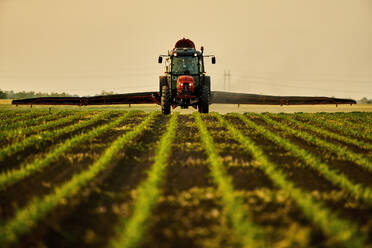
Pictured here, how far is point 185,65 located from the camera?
55.6ft

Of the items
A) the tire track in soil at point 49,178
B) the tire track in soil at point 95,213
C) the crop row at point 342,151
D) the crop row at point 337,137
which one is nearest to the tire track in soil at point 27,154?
the tire track in soil at point 49,178

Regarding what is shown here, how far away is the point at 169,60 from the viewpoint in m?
17.2

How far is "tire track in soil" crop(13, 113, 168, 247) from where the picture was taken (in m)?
4.32

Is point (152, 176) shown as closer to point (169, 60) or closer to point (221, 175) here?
point (221, 175)

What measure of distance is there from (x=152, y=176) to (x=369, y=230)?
399cm

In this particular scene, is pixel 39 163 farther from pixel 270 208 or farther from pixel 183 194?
pixel 270 208

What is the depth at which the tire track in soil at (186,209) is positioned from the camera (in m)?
4.29

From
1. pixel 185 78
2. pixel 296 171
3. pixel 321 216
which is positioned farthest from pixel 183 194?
pixel 185 78

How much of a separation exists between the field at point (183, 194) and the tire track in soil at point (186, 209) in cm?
2

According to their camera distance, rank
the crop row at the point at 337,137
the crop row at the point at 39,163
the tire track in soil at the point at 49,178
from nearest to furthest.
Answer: the tire track in soil at the point at 49,178, the crop row at the point at 39,163, the crop row at the point at 337,137

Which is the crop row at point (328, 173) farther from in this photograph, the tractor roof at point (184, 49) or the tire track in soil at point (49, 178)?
the tractor roof at point (184, 49)

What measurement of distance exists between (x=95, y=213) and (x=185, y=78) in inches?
470

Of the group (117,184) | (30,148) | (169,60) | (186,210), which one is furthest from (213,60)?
(186,210)

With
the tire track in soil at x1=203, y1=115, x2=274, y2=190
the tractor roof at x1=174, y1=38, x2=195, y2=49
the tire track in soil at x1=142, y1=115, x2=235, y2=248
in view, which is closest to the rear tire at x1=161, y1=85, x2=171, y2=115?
the tractor roof at x1=174, y1=38, x2=195, y2=49
